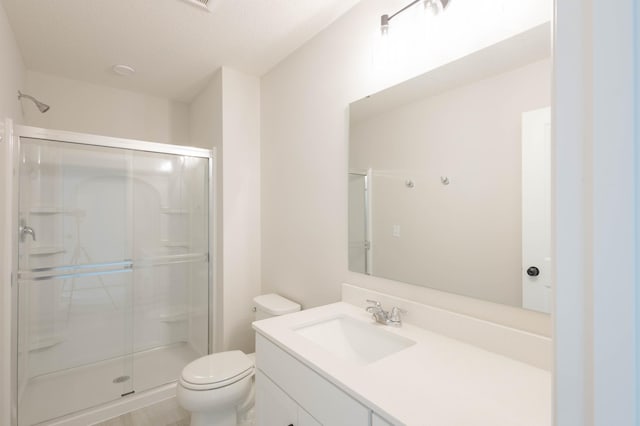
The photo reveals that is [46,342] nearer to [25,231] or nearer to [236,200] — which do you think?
[25,231]

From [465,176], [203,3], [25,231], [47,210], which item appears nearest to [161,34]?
[203,3]

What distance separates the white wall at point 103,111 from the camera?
2484 mm

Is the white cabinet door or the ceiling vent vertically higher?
the ceiling vent

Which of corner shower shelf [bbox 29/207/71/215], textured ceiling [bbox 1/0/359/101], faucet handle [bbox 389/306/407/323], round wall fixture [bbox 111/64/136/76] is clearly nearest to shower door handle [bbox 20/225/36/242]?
corner shower shelf [bbox 29/207/71/215]

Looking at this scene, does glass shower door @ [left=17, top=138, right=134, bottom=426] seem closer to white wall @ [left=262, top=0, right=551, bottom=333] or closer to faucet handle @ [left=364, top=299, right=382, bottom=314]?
white wall @ [left=262, top=0, right=551, bottom=333]

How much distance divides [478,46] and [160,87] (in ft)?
8.82

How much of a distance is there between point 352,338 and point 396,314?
0.80 ft

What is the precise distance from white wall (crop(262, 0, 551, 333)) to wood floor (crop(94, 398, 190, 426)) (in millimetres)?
990

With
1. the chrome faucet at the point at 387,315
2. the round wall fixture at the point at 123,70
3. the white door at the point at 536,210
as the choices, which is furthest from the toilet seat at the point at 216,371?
the round wall fixture at the point at 123,70

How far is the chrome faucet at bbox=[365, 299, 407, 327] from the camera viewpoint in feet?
4.30

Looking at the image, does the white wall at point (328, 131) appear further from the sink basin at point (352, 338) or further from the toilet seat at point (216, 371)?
the toilet seat at point (216, 371)

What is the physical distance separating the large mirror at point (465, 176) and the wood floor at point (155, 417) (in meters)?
1.60

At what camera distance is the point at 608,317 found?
1.02 ft

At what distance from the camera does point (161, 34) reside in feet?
6.37
